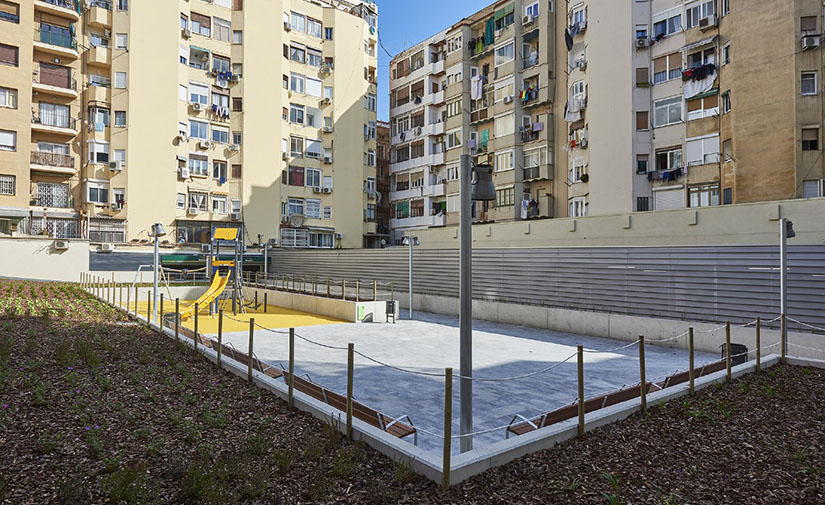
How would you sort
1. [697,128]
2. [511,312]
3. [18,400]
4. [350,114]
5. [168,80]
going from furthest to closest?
[350,114] < [168,80] < [697,128] < [511,312] < [18,400]

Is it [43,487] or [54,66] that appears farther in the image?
[54,66]

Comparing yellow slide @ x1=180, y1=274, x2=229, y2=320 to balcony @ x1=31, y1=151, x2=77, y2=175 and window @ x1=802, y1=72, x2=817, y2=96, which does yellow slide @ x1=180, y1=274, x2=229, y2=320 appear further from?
window @ x1=802, y1=72, x2=817, y2=96

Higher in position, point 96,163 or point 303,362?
point 96,163

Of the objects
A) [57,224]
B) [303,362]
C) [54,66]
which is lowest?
[303,362]

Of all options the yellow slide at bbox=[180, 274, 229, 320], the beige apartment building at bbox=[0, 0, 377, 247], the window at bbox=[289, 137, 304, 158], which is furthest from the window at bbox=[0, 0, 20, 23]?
the yellow slide at bbox=[180, 274, 229, 320]

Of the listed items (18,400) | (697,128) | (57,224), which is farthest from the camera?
(57,224)

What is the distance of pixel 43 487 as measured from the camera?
4688mm

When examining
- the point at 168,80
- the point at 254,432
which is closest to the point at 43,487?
the point at 254,432

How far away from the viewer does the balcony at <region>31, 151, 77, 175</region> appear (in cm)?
3574

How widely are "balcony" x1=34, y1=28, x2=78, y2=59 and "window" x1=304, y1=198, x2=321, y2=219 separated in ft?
67.4

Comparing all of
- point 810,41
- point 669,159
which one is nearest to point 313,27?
point 669,159

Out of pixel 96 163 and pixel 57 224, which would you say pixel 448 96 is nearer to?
pixel 96 163

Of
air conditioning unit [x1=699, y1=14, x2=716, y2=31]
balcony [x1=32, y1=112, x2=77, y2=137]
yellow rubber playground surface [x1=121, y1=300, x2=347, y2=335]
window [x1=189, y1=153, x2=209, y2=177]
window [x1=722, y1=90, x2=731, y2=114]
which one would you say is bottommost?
yellow rubber playground surface [x1=121, y1=300, x2=347, y2=335]

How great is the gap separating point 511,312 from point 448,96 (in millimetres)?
29573
